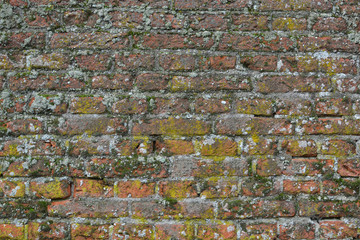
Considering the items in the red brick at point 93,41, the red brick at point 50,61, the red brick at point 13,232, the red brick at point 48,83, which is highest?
the red brick at point 93,41

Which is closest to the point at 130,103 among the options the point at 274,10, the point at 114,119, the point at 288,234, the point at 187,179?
the point at 114,119

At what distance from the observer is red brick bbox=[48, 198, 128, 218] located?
1305 mm

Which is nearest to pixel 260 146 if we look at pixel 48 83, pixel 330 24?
pixel 330 24

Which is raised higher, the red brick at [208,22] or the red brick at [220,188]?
the red brick at [208,22]

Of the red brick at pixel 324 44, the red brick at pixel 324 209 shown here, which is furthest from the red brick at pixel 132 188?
the red brick at pixel 324 44

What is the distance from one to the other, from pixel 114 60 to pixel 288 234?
1119 mm

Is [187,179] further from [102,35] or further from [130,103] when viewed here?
[102,35]

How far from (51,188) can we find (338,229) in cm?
131

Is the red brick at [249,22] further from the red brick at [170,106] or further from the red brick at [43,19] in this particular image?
the red brick at [43,19]

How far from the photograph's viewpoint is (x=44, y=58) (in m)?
1.35

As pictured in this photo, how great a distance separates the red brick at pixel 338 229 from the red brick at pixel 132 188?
31.6 inches

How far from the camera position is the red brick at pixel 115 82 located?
1.33 metres

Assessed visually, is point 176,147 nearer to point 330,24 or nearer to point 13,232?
point 13,232

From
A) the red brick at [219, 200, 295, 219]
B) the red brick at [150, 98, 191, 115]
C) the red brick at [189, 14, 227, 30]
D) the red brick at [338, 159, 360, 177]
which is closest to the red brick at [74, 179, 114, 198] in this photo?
the red brick at [150, 98, 191, 115]
